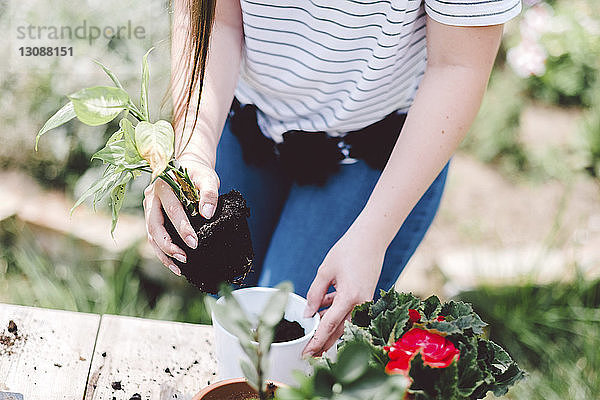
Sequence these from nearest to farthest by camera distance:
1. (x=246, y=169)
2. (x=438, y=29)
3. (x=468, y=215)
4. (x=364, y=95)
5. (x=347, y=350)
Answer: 1. (x=347, y=350)
2. (x=438, y=29)
3. (x=364, y=95)
4. (x=246, y=169)
5. (x=468, y=215)

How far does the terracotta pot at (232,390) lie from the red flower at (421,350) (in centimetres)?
17

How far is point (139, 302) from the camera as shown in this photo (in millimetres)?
2139

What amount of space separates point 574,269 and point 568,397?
0.54 m

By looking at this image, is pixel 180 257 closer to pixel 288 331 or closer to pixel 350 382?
pixel 288 331

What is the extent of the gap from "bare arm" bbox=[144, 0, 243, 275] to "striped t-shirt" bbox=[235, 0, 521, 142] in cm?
5

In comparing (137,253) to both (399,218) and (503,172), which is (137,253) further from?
(503,172)

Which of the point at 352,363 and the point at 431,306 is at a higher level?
the point at 352,363

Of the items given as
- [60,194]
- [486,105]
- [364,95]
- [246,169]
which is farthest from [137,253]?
[486,105]

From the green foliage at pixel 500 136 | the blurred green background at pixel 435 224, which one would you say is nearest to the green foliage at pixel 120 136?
the blurred green background at pixel 435 224

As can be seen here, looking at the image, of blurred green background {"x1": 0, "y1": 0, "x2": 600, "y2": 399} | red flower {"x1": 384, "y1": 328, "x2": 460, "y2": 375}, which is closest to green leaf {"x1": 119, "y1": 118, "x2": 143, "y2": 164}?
red flower {"x1": 384, "y1": 328, "x2": 460, "y2": 375}

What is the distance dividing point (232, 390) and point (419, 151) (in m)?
0.49

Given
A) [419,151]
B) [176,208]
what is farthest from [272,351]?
[419,151]

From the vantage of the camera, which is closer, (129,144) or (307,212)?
(129,144)

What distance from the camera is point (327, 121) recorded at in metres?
1.28
